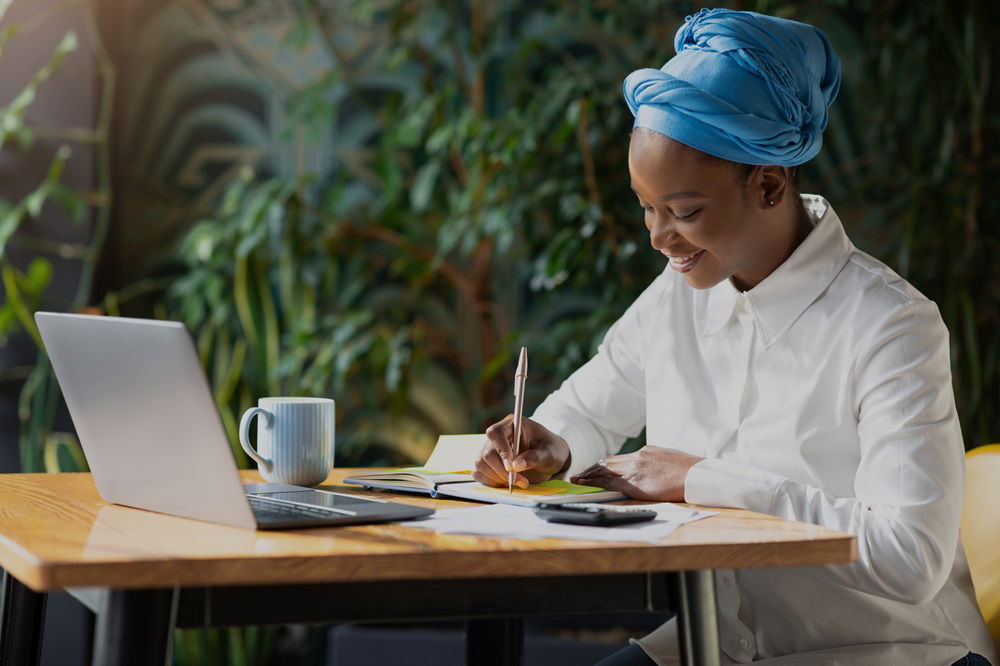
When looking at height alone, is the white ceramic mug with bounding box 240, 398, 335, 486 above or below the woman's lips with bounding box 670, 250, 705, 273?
below

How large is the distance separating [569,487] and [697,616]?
1.42 ft

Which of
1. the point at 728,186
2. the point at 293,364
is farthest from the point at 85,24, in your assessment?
the point at 728,186

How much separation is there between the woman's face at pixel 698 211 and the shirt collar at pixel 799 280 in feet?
0.15

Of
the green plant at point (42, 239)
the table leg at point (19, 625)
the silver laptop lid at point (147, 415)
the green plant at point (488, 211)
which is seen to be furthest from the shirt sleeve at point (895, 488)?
the green plant at point (42, 239)

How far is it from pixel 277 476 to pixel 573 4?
236cm

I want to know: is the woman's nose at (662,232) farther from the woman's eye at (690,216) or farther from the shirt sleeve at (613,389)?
the shirt sleeve at (613,389)

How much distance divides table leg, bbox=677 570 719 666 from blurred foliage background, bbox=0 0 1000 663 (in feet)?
5.60

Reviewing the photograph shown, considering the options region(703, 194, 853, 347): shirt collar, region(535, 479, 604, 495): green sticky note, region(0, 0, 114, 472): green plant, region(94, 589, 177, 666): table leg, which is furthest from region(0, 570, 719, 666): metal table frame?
region(0, 0, 114, 472): green plant

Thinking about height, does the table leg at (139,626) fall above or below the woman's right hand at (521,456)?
below

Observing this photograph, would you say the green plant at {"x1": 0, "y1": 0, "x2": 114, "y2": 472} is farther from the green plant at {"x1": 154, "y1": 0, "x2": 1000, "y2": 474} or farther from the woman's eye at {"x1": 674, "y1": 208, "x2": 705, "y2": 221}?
the woman's eye at {"x1": 674, "y1": 208, "x2": 705, "y2": 221}

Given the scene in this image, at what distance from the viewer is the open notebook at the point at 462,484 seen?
58.9 inches

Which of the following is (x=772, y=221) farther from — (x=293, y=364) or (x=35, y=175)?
(x=35, y=175)

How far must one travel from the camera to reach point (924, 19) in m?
3.05

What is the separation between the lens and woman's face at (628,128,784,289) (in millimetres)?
1651
